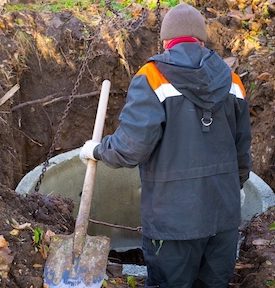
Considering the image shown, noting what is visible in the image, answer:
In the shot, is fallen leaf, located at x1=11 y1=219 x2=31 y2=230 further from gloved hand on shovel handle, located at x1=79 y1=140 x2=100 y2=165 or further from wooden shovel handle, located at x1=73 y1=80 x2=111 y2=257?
gloved hand on shovel handle, located at x1=79 y1=140 x2=100 y2=165

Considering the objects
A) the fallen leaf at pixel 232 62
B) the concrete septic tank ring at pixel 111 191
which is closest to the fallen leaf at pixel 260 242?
the concrete septic tank ring at pixel 111 191

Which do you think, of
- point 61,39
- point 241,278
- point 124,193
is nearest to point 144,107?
point 241,278

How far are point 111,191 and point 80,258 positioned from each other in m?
2.21

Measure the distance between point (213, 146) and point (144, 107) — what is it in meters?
0.44

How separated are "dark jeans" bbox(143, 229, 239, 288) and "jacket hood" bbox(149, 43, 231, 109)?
76cm

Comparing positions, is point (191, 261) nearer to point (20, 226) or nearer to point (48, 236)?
point (48, 236)

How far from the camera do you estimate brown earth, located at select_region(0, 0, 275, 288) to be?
16.7ft

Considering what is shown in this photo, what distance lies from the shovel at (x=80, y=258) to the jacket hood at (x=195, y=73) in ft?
2.42

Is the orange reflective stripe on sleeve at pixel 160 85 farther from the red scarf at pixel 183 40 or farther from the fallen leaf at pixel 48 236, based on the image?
the fallen leaf at pixel 48 236

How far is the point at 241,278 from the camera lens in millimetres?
3404

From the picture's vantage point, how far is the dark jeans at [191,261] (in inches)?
112

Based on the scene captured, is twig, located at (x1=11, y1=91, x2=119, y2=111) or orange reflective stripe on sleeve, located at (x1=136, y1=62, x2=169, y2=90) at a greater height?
orange reflective stripe on sleeve, located at (x1=136, y1=62, x2=169, y2=90)

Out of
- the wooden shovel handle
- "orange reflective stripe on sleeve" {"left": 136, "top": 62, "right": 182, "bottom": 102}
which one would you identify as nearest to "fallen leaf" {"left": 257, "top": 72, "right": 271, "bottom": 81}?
the wooden shovel handle

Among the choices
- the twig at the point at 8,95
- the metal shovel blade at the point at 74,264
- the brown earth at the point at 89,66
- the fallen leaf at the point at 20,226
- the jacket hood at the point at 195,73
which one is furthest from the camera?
the brown earth at the point at 89,66
